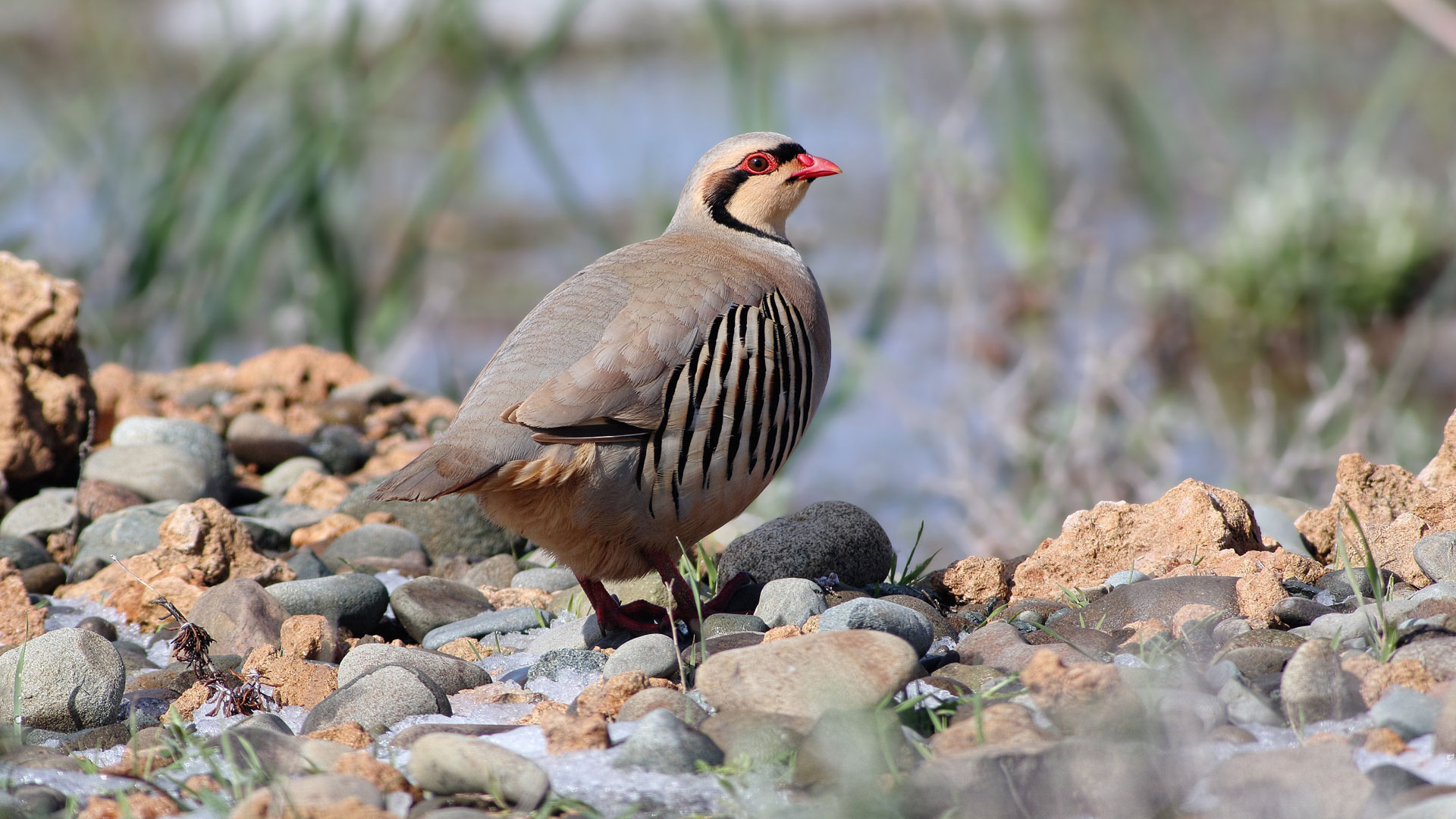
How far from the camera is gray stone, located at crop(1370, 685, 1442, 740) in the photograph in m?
2.36

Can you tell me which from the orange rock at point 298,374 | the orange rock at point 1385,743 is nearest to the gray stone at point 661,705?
the orange rock at point 1385,743

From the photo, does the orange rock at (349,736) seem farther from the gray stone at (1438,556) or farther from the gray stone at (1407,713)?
the gray stone at (1438,556)

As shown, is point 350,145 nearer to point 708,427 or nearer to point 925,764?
point 708,427

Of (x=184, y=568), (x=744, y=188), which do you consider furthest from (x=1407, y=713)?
(x=184, y=568)

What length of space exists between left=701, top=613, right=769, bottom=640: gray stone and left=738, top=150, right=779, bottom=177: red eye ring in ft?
5.16

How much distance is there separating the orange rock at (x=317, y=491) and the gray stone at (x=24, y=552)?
32.6 inches

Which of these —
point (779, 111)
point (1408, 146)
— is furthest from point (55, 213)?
point (1408, 146)

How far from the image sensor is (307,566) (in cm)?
389

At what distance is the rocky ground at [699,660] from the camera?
2.29 m

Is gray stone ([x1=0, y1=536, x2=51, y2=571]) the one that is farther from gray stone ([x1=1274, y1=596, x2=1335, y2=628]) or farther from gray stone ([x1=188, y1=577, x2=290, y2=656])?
gray stone ([x1=1274, y1=596, x2=1335, y2=628])

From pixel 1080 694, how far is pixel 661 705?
0.76m

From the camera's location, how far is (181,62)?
61.1 feet

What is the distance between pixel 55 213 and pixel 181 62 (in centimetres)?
1248

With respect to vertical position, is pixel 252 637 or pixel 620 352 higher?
pixel 620 352
